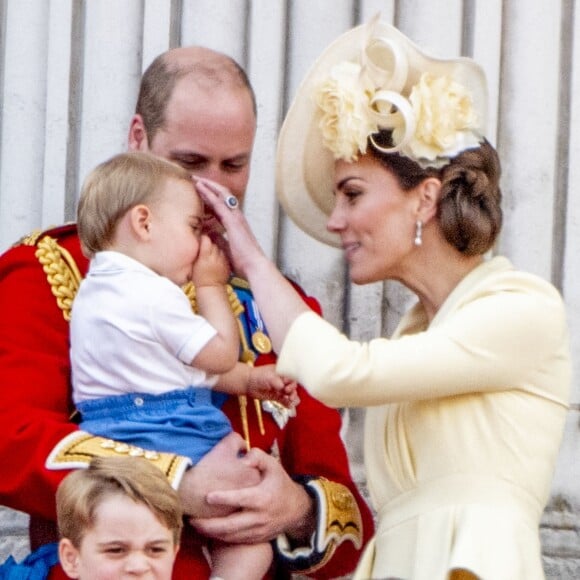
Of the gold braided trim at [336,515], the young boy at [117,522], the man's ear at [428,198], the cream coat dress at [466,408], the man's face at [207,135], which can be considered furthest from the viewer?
the man's face at [207,135]

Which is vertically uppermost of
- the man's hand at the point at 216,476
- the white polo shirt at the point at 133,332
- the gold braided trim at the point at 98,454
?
the white polo shirt at the point at 133,332

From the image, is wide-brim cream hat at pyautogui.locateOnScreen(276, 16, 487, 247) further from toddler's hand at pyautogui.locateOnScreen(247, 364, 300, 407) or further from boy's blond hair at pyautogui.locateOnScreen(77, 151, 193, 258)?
toddler's hand at pyautogui.locateOnScreen(247, 364, 300, 407)

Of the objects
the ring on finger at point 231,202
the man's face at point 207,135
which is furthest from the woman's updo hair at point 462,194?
the man's face at point 207,135

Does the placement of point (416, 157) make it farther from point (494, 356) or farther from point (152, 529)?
point (152, 529)

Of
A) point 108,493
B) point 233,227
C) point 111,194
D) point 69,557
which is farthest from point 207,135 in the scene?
point 69,557

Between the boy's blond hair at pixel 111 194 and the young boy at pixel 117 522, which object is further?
the boy's blond hair at pixel 111 194

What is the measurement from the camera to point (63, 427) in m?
4.07

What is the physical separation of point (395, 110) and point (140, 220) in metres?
0.59

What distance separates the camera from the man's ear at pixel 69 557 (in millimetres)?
3852

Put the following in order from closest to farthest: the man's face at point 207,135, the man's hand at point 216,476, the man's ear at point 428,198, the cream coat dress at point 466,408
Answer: the cream coat dress at point 466,408, the man's hand at point 216,476, the man's ear at point 428,198, the man's face at point 207,135

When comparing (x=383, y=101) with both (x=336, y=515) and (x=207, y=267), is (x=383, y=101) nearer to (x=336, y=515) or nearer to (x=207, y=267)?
(x=207, y=267)

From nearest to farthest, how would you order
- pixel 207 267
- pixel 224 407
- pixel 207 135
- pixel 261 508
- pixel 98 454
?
pixel 98 454, pixel 261 508, pixel 207 267, pixel 224 407, pixel 207 135

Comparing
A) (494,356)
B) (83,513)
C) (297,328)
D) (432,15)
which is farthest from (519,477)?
(432,15)

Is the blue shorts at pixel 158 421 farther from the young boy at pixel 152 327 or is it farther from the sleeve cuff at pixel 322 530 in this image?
the sleeve cuff at pixel 322 530
